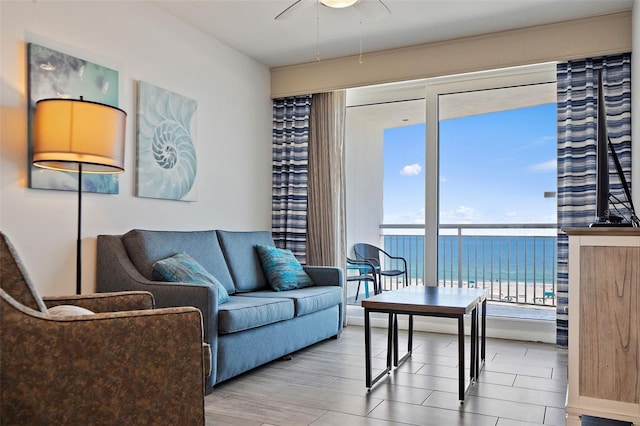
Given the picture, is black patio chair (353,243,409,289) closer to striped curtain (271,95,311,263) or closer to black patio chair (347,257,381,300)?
black patio chair (347,257,381,300)

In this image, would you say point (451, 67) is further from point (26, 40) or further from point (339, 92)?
point (26, 40)

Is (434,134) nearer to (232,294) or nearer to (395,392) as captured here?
(232,294)

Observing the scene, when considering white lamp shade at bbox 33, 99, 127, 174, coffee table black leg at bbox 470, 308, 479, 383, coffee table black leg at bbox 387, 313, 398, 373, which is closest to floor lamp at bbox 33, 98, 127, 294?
white lamp shade at bbox 33, 99, 127, 174

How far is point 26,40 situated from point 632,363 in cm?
349

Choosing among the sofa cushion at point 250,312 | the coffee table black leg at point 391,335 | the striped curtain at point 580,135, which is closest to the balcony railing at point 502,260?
the striped curtain at point 580,135

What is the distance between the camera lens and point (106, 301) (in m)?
2.24

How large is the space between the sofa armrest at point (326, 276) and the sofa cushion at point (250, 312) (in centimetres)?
84

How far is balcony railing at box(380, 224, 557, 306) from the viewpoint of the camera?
18.0ft

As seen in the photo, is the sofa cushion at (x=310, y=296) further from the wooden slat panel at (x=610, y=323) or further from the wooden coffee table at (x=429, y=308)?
the wooden slat panel at (x=610, y=323)

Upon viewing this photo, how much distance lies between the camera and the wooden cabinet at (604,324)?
213 centimetres

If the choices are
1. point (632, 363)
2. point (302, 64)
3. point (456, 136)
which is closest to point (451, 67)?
point (456, 136)

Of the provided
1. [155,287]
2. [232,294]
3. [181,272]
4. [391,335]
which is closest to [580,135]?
[391,335]

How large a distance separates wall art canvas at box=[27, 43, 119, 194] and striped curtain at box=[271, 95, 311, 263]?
200 centimetres

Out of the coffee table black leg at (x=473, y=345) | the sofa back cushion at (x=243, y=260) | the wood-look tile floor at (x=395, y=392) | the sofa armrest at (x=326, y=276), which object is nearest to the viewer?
the wood-look tile floor at (x=395, y=392)
